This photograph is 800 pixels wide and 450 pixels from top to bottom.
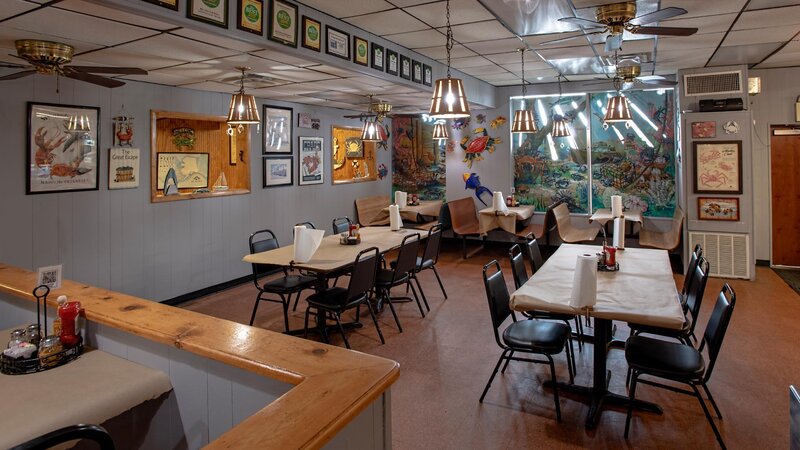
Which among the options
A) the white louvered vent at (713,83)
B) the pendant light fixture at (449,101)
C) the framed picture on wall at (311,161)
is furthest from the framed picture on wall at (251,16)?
the white louvered vent at (713,83)

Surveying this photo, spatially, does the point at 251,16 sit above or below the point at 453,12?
below

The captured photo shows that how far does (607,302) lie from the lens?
2.71 m

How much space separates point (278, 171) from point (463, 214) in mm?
3092

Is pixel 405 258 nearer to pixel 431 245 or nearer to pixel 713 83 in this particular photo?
pixel 431 245

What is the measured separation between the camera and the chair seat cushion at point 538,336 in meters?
2.79

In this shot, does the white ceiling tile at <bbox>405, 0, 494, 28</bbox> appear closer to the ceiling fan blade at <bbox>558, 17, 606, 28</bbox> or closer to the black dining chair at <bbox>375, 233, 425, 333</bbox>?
the ceiling fan blade at <bbox>558, 17, 606, 28</bbox>

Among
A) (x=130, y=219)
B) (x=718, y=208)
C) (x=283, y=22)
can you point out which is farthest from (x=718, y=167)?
(x=130, y=219)

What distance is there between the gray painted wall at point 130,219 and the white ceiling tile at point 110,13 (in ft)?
6.35

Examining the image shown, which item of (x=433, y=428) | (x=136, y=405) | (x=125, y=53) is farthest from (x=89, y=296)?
(x=125, y=53)

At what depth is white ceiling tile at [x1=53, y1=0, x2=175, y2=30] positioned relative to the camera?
2.39 metres

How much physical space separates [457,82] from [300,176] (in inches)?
169

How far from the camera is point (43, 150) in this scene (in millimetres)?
4000

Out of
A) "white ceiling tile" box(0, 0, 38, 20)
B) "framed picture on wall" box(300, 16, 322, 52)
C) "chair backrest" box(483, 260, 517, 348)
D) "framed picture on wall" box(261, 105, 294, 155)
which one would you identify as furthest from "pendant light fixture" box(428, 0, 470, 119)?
"framed picture on wall" box(261, 105, 294, 155)

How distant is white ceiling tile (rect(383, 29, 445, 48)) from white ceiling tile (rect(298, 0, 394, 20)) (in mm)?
723
